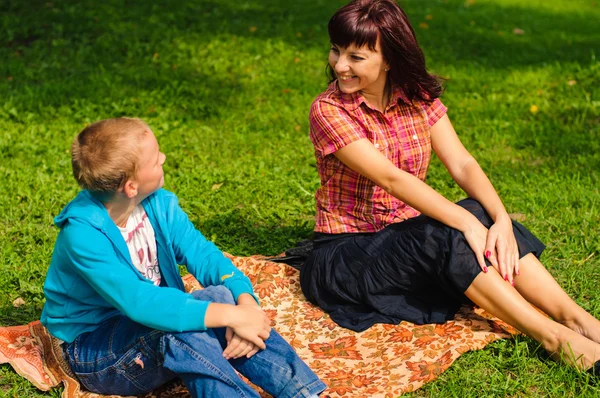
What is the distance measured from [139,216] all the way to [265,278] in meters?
1.12

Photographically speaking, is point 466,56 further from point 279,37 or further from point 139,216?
point 139,216

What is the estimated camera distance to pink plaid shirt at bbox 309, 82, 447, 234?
3910mm

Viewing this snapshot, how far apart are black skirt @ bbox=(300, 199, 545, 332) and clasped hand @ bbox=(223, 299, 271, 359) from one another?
36.3 inches

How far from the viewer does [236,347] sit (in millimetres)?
2977

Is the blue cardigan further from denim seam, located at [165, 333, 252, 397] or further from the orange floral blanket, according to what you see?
the orange floral blanket

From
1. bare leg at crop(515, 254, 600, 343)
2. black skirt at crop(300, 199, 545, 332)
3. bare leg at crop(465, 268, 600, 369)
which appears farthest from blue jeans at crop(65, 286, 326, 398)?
bare leg at crop(515, 254, 600, 343)

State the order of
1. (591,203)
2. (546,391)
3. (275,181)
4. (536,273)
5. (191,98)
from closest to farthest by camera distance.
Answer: (546,391), (536,273), (591,203), (275,181), (191,98)

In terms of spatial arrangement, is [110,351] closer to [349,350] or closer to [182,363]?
[182,363]

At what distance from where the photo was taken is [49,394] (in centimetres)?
346

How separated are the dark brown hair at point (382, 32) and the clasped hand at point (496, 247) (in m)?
0.91

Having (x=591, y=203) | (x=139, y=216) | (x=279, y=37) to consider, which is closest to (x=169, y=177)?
(x=139, y=216)

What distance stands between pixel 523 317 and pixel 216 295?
4.67 ft

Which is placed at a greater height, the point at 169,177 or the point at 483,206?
A: the point at 483,206

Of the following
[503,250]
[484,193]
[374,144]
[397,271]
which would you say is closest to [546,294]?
[503,250]
